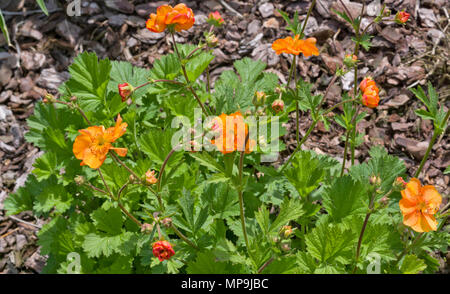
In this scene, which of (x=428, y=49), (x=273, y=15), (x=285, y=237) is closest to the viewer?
(x=285, y=237)

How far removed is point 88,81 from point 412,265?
211 cm

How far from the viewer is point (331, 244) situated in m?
1.90

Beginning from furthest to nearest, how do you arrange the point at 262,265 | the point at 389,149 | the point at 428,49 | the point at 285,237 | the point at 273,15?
1. the point at 273,15
2. the point at 428,49
3. the point at 389,149
4. the point at 262,265
5. the point at 285,237

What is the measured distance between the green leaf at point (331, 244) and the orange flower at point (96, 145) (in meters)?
0.96

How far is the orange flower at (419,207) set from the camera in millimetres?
1689

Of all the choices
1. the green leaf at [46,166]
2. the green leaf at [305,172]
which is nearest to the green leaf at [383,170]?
the green leaf at [305,172]

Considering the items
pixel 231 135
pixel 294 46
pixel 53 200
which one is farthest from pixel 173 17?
pixel 53 200

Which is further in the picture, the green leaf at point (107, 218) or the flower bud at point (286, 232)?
the green leaf at point (107, 218)

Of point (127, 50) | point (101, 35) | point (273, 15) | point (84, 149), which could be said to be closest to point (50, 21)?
point (101, 35)

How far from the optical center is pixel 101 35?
3.75 metres

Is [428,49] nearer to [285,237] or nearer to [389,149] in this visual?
[389,149]

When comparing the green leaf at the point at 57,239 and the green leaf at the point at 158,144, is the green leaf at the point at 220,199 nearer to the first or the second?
the green leaf at the point at 158,144
